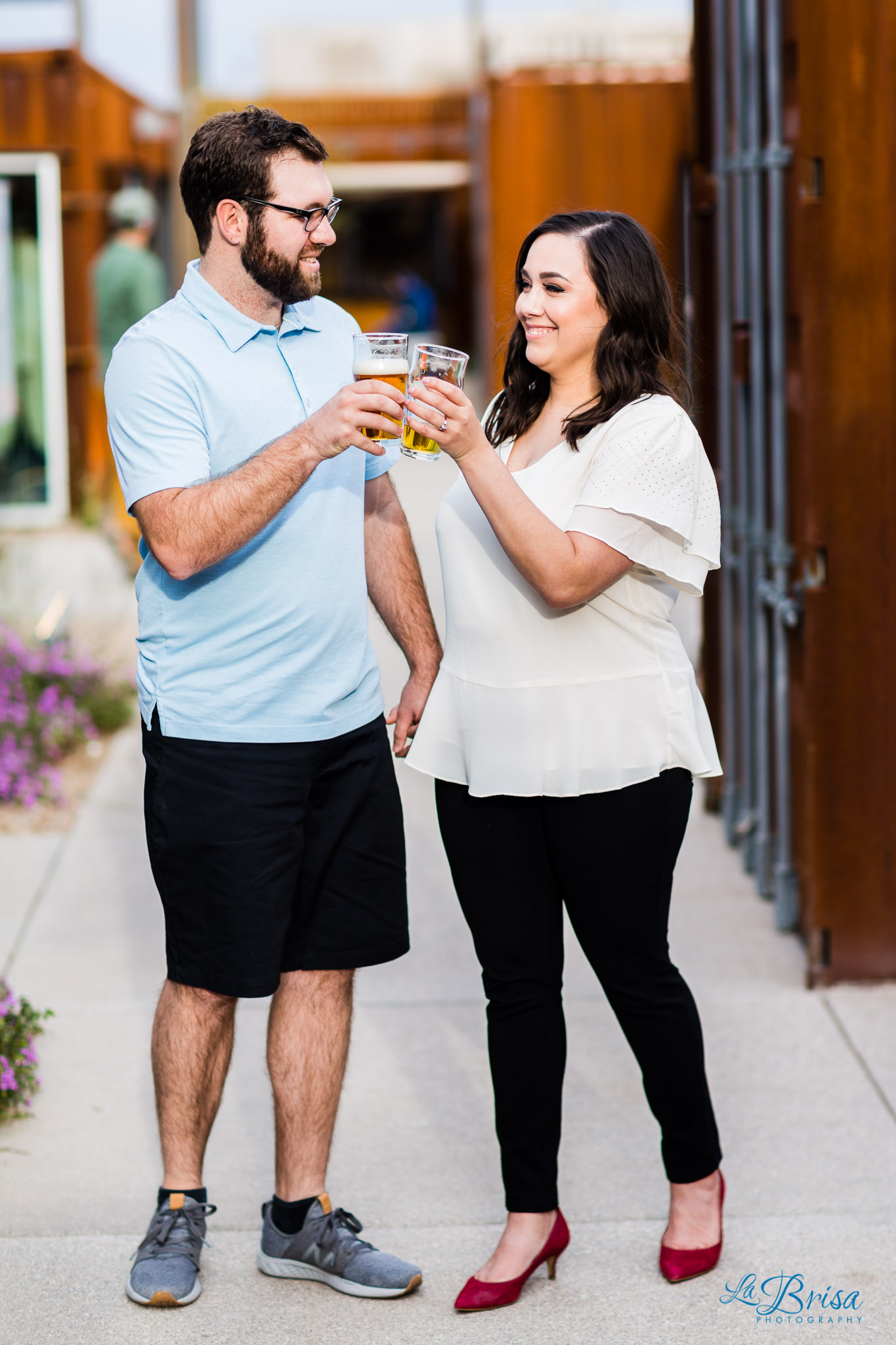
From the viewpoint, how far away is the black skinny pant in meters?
2.85

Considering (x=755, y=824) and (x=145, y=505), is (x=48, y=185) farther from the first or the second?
(x=145, y=505)

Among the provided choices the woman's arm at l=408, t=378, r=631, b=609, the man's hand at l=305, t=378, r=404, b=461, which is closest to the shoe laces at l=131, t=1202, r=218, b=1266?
the woman's arm at l=408, t=378, r=631, b=609

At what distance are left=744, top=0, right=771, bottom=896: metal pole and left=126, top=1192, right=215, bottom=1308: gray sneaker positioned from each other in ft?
8.18

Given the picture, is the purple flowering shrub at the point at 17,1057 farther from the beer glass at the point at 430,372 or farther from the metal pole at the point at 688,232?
the metal pole at the point at 688,232

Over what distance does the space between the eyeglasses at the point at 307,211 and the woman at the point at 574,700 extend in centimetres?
35

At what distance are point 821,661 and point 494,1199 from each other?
1.66m

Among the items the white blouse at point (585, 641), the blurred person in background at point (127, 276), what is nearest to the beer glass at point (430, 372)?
the white blouse at point (585, 641)

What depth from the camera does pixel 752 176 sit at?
4.84 meters

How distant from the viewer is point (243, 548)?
2.86 m

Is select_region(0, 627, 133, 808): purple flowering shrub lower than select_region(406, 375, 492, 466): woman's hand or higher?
lower

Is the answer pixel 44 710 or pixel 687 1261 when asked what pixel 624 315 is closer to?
pixel 687 1261

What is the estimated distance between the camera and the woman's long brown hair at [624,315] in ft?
9.15

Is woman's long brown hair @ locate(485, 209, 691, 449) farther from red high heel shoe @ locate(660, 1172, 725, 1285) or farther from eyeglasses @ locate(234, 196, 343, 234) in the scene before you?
red high heel shoe @ locate(660, 1172, 725, 1285)

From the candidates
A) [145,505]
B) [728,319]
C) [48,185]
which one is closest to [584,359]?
[145,505]
